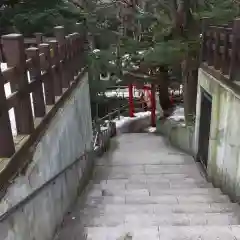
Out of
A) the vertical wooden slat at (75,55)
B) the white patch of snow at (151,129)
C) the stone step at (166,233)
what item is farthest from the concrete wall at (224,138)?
the white patch of snow at (151,129)

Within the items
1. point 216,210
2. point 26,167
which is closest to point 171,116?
point 216,210

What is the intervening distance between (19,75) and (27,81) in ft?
0.91

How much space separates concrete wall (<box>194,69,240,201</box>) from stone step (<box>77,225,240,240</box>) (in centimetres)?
132

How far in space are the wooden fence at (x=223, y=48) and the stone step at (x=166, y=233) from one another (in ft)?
9.25

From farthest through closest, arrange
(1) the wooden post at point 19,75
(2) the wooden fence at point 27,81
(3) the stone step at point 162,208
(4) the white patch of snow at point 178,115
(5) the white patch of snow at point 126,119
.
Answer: (5) the white patch of snow at point 126,119 < (4) the white patch of snow at point 178,115 < (3) the stone step at point 162,208 < (1) the wooden post at point 19,75 < (2) the wooden fence at point 27,81

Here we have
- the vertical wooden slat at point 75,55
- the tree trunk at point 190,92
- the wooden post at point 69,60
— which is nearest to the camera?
the wooden post at point 69,60

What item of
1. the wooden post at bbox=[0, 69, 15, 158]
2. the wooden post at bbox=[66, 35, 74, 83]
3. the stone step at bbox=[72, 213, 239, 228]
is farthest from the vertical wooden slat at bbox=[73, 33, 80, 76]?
the wooden post at bbox=[0, 69, 15, 158]

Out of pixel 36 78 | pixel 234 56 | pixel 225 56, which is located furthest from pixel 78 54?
pixel 36 78

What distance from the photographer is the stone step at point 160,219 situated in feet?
16.6

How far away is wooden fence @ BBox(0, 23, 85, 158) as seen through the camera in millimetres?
3320

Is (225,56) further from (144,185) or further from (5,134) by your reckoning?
(5,134)

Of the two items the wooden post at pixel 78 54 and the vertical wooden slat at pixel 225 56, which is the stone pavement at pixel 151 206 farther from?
the wooden post at pixel 78 54

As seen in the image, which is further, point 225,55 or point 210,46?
point 210,46

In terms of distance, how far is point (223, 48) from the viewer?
21.9 feet
